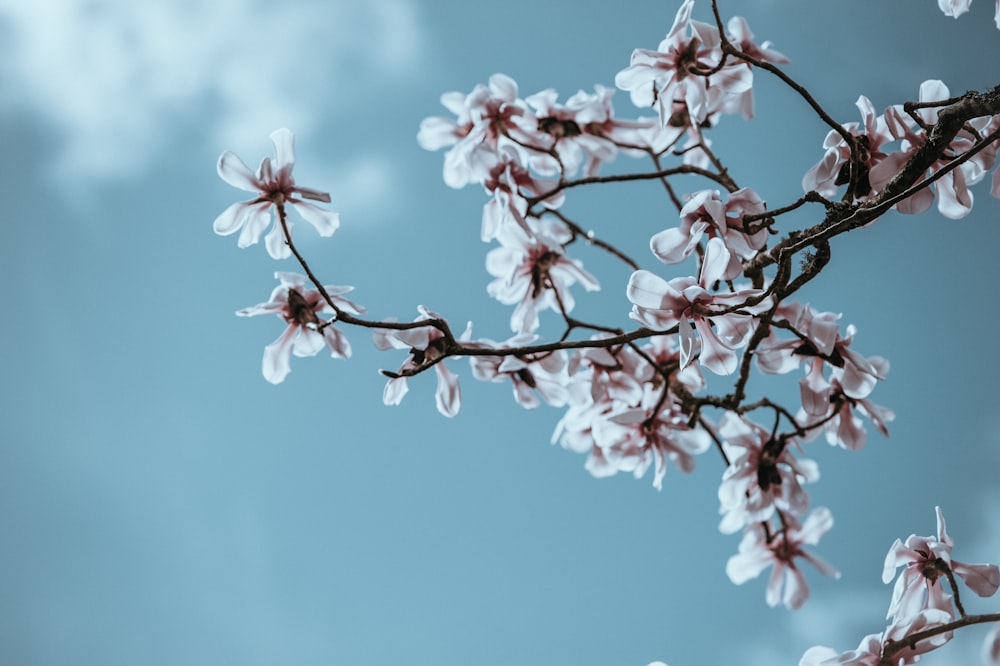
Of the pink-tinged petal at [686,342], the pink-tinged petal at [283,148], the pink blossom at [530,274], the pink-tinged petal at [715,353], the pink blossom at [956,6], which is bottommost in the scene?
the pink-tinged petal at [686,342]

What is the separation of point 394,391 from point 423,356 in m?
0.07

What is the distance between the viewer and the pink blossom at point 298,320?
A: 715 millimetres

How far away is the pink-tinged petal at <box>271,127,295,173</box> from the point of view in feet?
2.18

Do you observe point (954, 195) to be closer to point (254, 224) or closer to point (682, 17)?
point (682, 17)

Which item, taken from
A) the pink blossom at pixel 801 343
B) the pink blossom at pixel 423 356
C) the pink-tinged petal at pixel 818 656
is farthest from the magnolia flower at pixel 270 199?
the pink-tinged petal at pixel 818 656

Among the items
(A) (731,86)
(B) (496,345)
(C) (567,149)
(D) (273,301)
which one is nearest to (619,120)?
(C) (567,149)

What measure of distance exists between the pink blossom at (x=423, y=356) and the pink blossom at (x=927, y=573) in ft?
1.11

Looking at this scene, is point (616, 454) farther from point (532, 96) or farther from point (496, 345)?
point (532, 96)

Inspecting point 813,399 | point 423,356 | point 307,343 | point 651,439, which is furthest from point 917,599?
point 307,343

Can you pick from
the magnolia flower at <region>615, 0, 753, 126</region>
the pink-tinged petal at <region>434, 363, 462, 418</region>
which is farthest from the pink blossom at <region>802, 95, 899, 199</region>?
the pink-tinged petal at <region>434, 363, 462, 418</region>

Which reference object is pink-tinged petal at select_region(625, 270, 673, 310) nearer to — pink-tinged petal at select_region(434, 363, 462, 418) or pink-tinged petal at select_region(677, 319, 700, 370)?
pink-tinged petal at select_region(677, 319, 700, 370)

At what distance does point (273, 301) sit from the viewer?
2.37ft

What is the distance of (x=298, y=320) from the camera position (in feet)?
2.40

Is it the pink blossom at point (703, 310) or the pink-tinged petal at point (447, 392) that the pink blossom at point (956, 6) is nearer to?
the pink blossom at point (703, 310)
